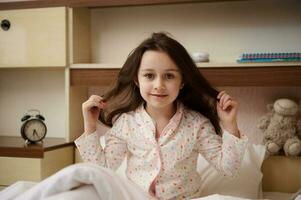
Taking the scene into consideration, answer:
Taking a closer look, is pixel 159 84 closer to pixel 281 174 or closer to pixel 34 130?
pixel 281 174

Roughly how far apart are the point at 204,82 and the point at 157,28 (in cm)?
75

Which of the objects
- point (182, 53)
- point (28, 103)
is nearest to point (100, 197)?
point (182, 53)

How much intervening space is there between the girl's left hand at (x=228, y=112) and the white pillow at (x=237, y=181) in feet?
1.00

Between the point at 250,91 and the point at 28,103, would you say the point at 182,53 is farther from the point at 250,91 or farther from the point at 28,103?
the point at 28,103

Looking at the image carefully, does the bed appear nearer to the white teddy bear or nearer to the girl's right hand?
the white teddy bear

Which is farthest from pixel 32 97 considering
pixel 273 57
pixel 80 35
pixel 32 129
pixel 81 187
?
pixel 81 187

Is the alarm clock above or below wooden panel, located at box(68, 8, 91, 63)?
below

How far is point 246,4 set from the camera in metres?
1.72

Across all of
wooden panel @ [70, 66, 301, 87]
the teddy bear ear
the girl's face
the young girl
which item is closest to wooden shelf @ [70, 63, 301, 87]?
wooden panel @ [70, 66, 301, 87]

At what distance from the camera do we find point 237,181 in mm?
1386

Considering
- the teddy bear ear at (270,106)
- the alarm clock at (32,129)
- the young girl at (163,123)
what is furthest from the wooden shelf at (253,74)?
the alarm clock at (32,129)

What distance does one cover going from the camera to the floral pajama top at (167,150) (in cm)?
111

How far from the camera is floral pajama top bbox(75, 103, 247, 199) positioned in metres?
1.11

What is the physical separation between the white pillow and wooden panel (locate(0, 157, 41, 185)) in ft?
A: 2.21
